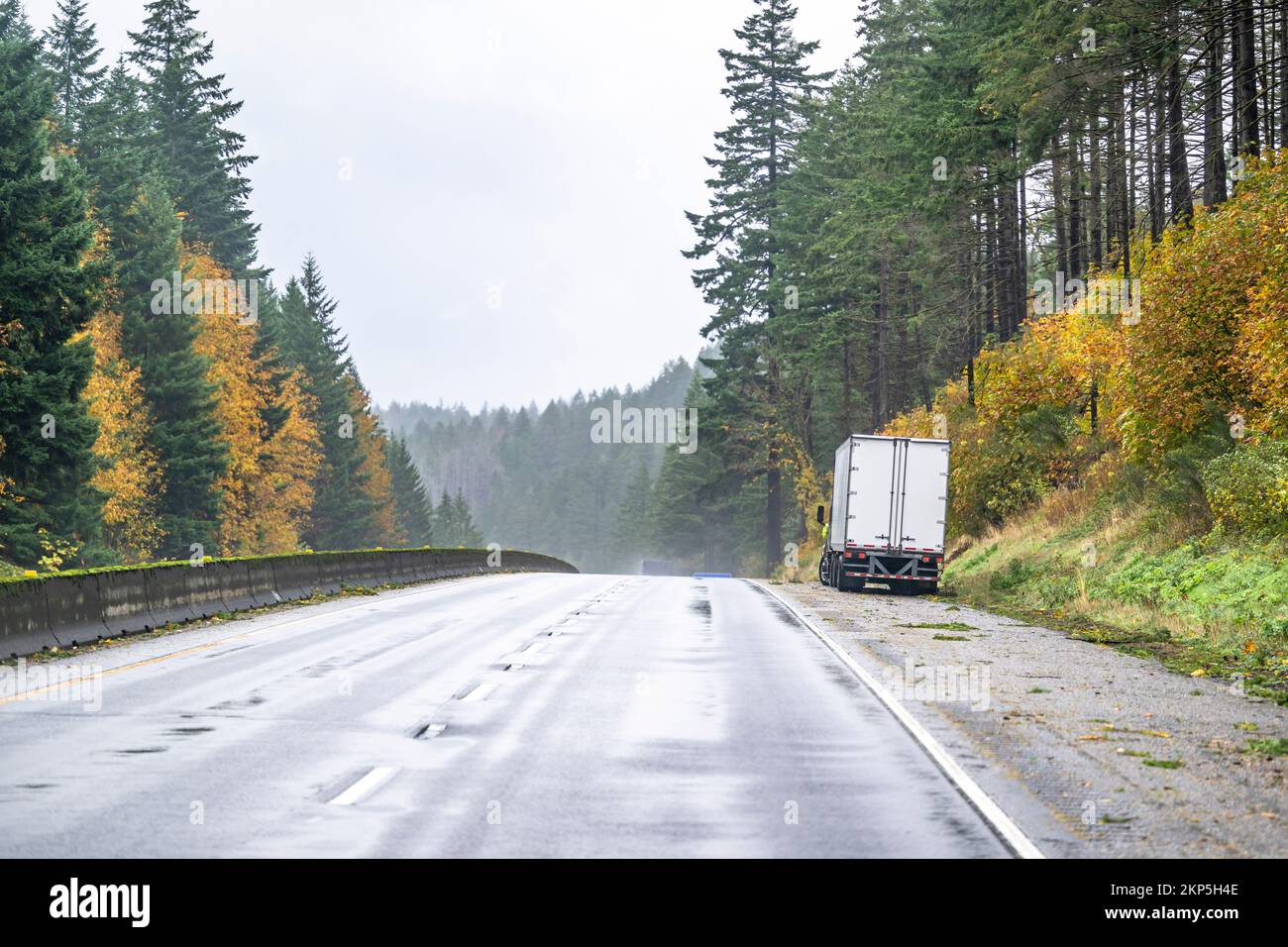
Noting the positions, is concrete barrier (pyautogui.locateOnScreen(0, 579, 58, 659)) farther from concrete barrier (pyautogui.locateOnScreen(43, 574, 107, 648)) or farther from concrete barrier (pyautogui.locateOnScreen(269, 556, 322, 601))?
concrete barrier (pyautogui.locateOnScreen(269, 556, 322, 601))

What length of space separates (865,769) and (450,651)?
1003cm

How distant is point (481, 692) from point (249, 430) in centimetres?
6259

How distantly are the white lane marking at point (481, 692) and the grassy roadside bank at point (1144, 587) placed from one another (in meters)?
7.97

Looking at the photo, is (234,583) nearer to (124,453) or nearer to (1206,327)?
(1206,327)

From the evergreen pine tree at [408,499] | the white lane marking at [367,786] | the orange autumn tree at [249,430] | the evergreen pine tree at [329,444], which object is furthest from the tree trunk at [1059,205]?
the evergreen pine tree at [408,499]

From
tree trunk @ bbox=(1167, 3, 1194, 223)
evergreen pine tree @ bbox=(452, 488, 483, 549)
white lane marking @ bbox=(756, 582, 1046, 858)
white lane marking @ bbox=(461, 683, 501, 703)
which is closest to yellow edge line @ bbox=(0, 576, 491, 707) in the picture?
white lane marking @ bbox=(461, 683, 501, 703)

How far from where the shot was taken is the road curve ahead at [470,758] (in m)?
7.93

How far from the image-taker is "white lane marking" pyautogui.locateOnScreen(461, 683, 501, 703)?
46.9 feet

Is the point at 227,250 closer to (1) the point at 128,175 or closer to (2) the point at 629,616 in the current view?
(1) the point at 128,175

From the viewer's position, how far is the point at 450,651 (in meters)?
19.4

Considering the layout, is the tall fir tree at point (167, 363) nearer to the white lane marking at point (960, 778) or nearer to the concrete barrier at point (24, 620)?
the concrete barrier at point (24, 620)
